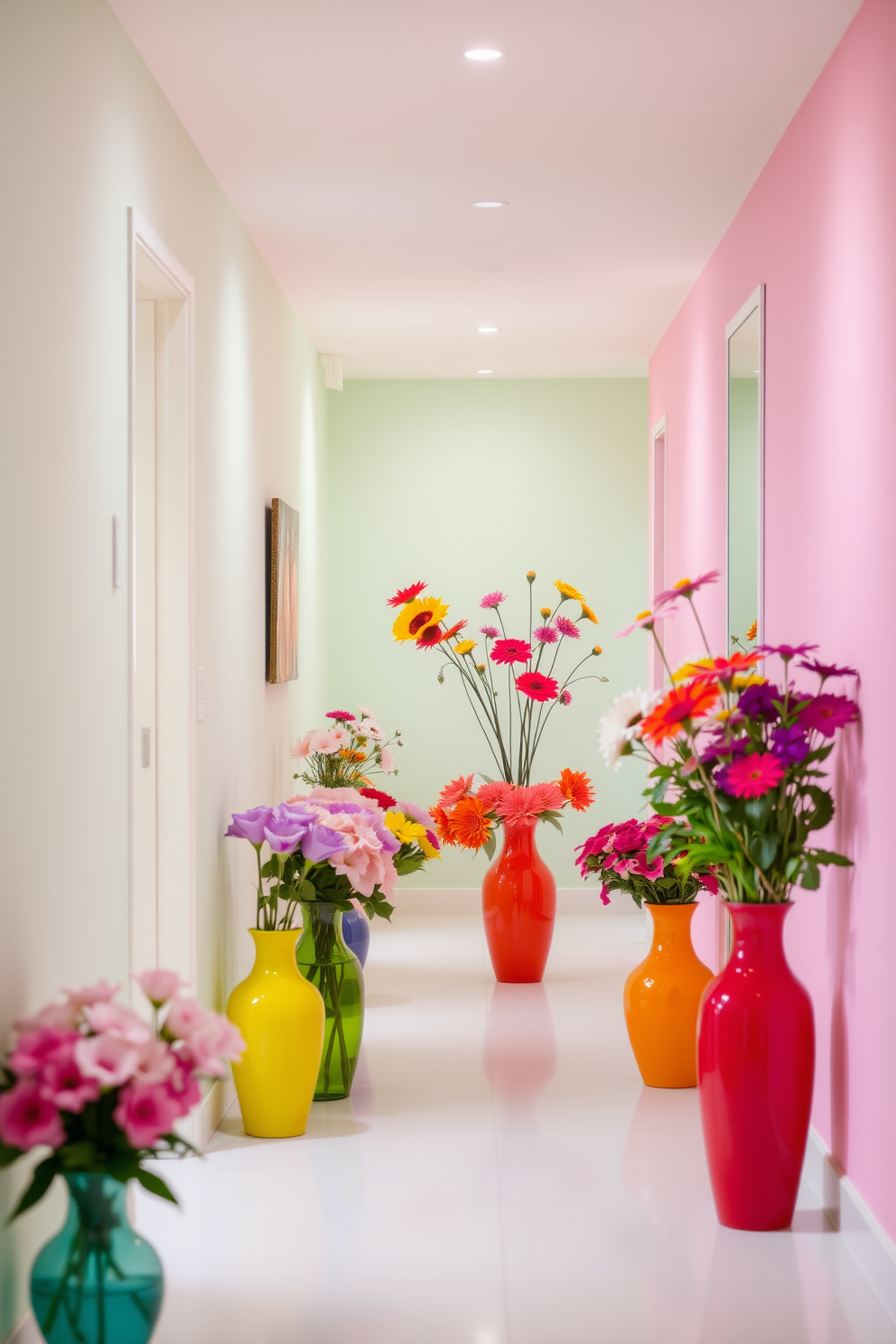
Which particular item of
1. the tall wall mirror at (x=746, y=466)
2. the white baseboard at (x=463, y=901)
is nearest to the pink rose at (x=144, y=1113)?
the tall wall mirror at (x=746, y=466)

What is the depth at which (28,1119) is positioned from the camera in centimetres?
174

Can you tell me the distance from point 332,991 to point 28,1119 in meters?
1.93

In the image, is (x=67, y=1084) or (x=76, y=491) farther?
(x=76, y=491)

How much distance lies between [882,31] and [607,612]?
4290 mm

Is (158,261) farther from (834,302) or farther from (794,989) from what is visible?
(794,989)

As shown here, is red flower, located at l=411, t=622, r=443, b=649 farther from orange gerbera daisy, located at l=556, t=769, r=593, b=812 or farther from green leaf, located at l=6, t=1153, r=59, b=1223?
green leaf, located at l=6, t=1153, r=59, b=1223

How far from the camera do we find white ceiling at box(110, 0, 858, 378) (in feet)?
8.85

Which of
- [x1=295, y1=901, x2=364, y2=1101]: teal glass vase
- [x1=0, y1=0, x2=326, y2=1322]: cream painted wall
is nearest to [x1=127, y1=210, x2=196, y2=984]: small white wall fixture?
[x1=0, y1=0, x2=326, y2=1322]: cream painted wall

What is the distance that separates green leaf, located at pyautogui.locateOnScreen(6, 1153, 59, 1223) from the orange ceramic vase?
2166 mm

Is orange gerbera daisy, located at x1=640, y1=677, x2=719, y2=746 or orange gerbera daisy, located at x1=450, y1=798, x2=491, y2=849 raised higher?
orange gerbera daisy, located at x1=640, y1=677, x2=719, y2=746

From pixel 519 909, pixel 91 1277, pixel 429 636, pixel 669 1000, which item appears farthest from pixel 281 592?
pixel 91 1277

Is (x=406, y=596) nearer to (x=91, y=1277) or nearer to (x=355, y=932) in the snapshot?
(x=355, y=932)

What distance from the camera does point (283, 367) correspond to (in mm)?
4973

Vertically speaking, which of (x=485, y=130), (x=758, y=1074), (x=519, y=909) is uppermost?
(x=485, y=130)
